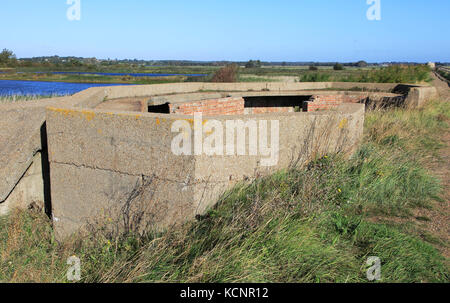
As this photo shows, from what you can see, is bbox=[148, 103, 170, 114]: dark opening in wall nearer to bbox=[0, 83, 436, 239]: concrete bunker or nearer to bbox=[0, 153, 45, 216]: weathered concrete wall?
bbox=[0, 83, 436, 239]: concrete bunker

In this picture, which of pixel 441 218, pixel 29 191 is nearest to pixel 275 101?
pixel 29 191

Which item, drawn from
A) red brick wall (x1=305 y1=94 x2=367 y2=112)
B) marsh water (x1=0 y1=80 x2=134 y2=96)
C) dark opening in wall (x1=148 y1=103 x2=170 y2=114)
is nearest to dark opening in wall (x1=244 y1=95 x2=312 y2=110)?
red brick wall (x1=305 y1=94 x2=367 y2=112)

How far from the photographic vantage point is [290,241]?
9.51 ft

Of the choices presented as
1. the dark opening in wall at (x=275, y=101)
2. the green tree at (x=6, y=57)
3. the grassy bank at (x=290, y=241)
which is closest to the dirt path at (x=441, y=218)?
the grassy bank at (x=290, y=241)

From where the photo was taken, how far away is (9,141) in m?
5.21

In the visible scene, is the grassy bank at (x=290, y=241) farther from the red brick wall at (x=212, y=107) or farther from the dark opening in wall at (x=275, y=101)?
the dark opening in wall at (x=275, y=101)

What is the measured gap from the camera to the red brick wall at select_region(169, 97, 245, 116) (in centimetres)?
Result: 874

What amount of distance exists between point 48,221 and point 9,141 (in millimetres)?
1225

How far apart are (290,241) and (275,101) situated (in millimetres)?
8442

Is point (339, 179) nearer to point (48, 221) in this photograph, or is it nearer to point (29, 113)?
point (48, 221)

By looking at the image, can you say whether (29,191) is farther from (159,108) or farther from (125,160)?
(159,108)
